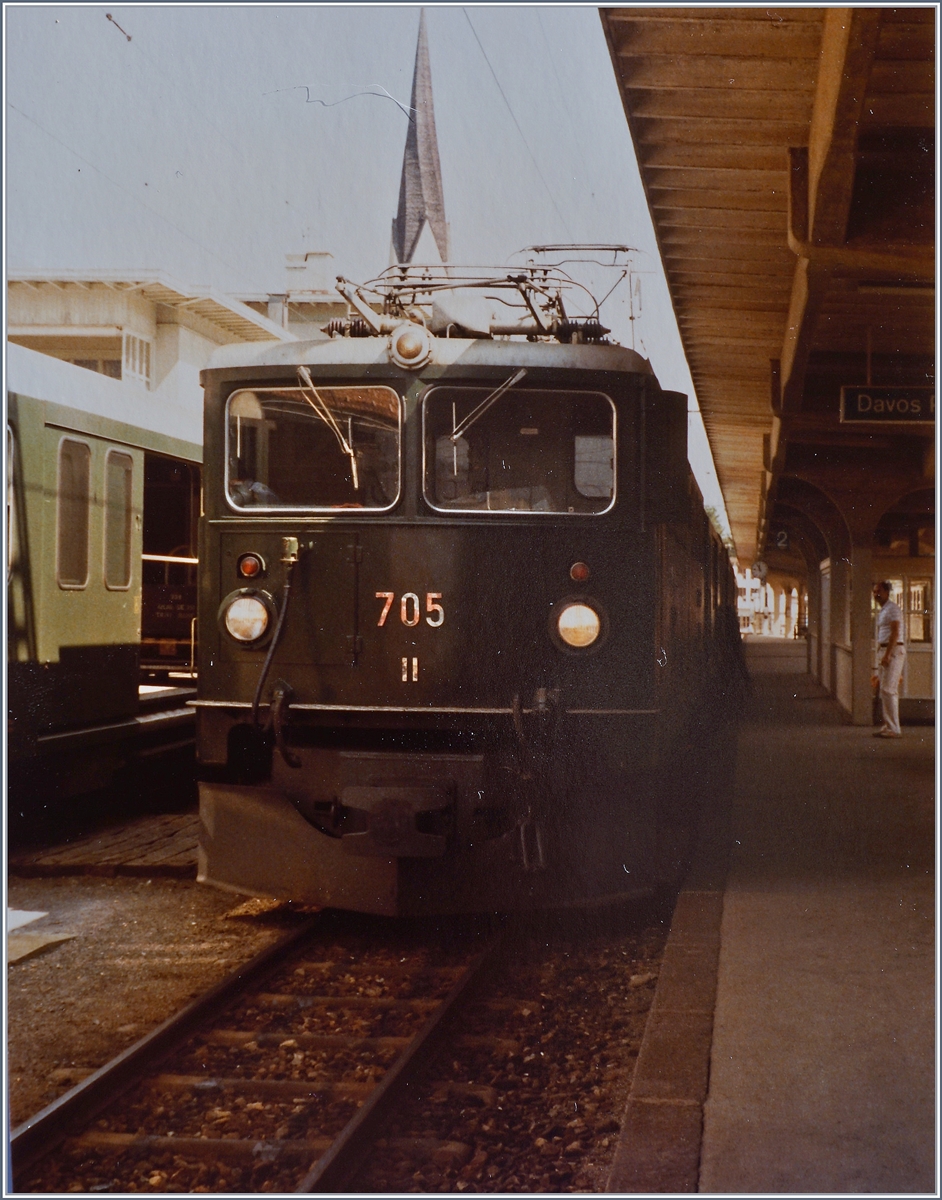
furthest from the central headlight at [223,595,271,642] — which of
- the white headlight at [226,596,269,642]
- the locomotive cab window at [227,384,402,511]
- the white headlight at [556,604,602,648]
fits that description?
the white headlight at [556,604,602,648]

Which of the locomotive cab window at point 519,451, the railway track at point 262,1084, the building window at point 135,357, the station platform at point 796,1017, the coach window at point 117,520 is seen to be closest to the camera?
the station platform at point 796,1017

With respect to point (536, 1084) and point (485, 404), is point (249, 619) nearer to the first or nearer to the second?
point (485, 404)

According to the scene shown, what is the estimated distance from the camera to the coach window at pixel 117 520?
26.3ft

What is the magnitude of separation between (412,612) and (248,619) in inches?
29.6

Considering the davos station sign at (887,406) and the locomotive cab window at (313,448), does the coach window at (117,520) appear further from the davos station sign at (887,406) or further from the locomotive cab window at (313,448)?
the davos station sign at (887,406)

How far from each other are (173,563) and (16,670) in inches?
125

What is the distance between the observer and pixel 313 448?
5.39m

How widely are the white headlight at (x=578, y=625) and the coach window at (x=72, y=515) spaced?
145 inches

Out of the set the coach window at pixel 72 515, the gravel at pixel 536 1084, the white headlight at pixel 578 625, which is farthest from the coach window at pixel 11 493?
the gravel at pixel 536 1084

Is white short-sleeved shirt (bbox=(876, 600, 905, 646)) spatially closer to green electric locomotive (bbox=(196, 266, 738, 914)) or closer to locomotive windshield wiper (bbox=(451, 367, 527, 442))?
green electric locomotive (bbox=(196, 266, 738, 914))

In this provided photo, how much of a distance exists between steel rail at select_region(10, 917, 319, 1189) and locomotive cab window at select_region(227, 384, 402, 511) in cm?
204

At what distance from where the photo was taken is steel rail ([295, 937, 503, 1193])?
3.12 metres

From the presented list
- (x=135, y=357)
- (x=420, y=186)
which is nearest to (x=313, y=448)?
(x=420, y=186)

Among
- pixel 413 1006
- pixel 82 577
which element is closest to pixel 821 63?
pixel 413 1006
